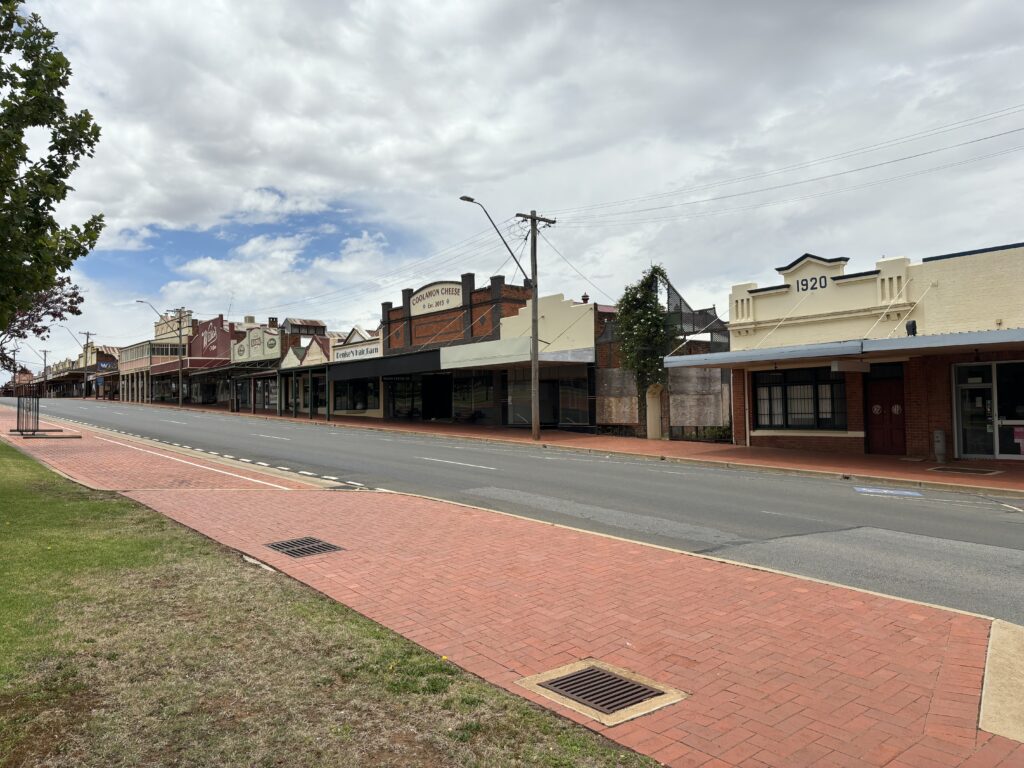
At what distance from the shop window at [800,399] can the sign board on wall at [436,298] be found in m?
19.1

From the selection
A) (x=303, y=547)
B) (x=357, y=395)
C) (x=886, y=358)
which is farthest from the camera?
(x=357, y=395)

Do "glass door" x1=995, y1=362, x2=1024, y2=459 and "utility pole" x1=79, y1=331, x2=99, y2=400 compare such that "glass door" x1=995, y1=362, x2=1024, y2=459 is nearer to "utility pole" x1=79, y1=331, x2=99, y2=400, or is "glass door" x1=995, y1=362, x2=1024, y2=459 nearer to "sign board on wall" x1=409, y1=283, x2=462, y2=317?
"sign board on wall" x1=409, y1=283, x2=462, y2=317

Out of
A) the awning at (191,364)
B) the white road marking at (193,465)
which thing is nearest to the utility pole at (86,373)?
the awning at (191,364)

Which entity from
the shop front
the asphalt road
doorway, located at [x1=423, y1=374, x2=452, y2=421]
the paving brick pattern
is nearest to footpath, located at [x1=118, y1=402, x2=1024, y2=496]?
the shop front

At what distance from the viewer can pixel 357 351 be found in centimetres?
4388

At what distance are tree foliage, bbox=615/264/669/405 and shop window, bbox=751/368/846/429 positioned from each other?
3.68 meters

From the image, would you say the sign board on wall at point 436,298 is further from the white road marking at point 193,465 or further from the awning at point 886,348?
the awning at point 886,348

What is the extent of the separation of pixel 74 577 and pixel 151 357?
77466 millimetres

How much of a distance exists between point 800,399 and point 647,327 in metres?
5.89

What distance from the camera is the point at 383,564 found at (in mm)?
7598

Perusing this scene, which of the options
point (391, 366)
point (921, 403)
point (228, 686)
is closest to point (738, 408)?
point (921, 403)

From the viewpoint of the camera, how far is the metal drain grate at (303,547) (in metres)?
8.14

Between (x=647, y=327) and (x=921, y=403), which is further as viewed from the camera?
(x=647, y=327)

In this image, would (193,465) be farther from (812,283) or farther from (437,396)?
(437,396)
